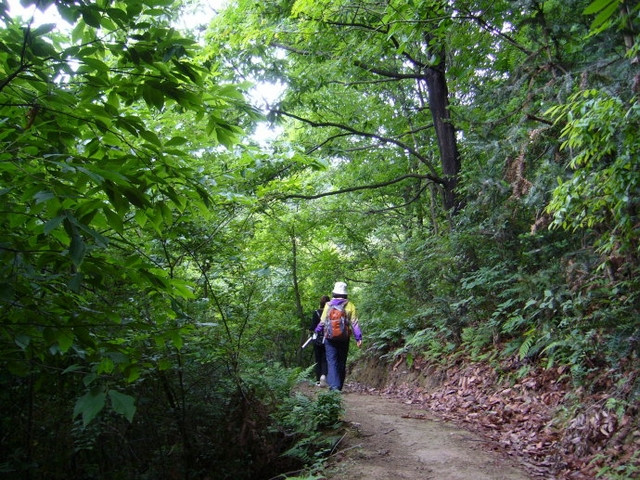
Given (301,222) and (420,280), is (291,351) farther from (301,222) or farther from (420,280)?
(420,280)

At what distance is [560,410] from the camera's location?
18.5 ft

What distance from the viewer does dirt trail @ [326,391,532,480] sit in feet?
15.1

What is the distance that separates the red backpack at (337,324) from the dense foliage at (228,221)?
38.8 inches

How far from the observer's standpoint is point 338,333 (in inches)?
298

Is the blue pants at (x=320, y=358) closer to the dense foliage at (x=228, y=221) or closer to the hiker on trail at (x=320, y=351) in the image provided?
the hiker on trail at (x=320, y=351)

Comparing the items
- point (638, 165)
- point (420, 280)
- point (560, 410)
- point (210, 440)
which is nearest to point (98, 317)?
point (210, 440)

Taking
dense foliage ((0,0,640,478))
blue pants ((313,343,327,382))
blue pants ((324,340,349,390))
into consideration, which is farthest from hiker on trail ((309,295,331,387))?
dense foliage ((0,0,640,478))

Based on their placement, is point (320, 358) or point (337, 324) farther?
point (320, 358)

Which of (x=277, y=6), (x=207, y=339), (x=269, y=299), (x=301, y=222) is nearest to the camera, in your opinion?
(x=207, y=339)

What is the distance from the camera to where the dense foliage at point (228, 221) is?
2402 millimetres

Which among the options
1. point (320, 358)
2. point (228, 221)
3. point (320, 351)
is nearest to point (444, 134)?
point (320, 351)

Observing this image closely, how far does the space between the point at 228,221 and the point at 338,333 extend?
273cm

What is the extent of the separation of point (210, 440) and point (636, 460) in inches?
179

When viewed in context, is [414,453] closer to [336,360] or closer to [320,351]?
[336,360]
